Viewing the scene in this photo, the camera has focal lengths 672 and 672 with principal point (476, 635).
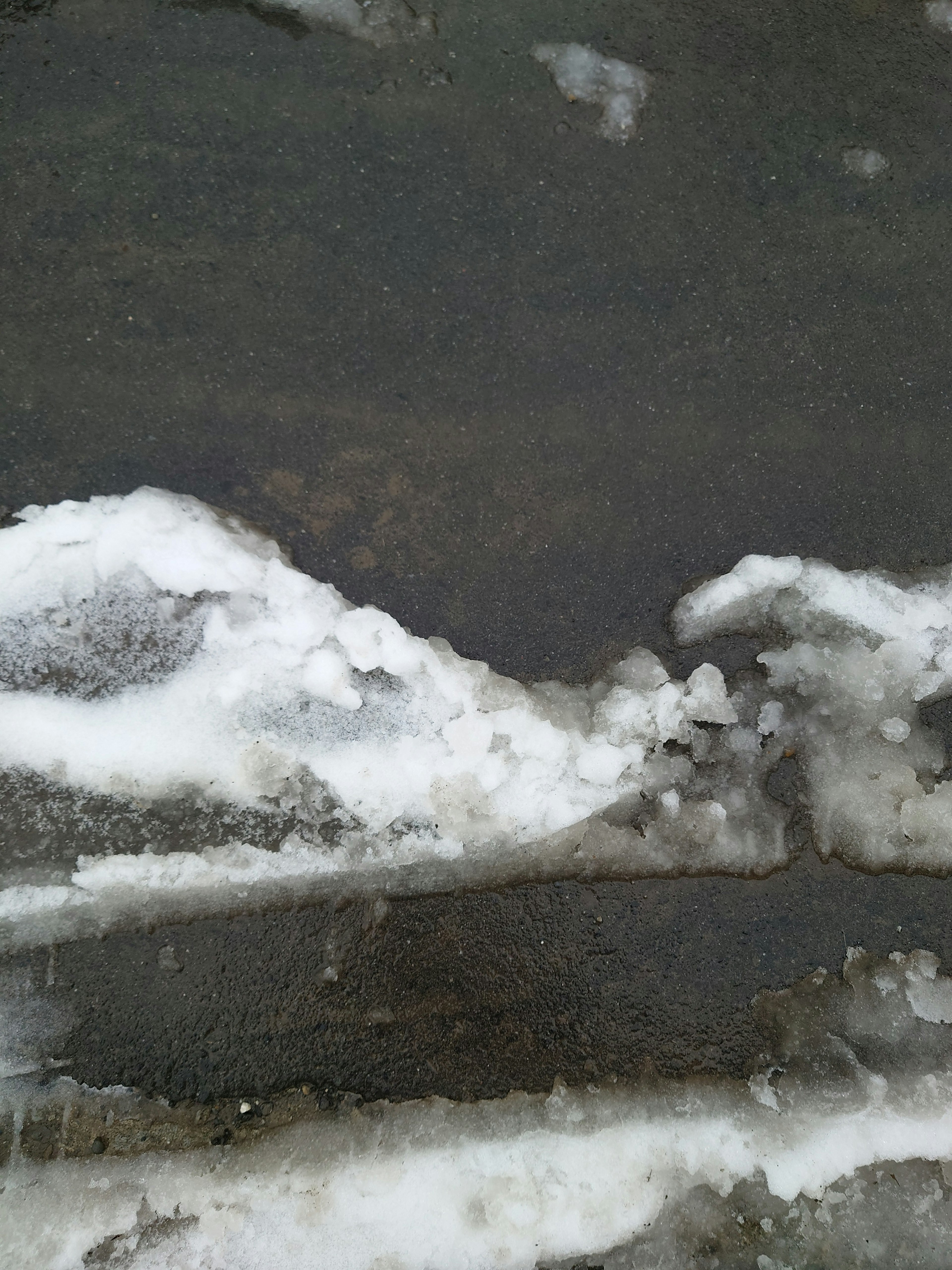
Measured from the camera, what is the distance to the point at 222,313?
271cm

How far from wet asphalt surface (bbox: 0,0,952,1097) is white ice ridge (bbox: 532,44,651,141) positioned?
0.23 feet

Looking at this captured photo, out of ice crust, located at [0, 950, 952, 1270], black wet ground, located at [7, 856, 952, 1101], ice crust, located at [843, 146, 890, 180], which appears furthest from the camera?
ice crust, located at [843, 146, 890, 180]

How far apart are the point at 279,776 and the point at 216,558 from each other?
941mm

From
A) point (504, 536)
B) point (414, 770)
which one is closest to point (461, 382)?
point (504, 536)

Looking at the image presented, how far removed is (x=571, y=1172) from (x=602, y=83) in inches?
178

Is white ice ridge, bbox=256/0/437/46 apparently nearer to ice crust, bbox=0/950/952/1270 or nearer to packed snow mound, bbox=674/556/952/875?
packed snow mound, bbox=674/556/952/875

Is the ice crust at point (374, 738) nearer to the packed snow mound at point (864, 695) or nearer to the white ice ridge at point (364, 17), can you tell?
the packed snow mound at point (864, 695)

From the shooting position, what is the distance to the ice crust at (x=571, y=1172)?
267 centimetres

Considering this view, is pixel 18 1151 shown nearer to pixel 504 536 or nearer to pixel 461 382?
pixel 504 536

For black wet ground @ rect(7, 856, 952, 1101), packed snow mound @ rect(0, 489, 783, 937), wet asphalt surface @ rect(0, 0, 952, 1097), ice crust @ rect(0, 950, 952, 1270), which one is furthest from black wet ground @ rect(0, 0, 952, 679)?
ice crust @ rect(0, 950, 952, 1270)

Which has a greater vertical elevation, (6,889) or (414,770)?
(414,770)

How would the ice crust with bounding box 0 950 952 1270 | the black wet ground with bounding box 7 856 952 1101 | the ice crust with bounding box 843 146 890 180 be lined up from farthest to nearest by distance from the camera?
the ice crust with bounding box 843 146 890 180 < the black wet ground with bounding box 7 856 952 1101 < the ice crust with bounding box 0 950 952 1270

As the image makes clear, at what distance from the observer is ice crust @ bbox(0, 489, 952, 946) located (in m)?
2.75

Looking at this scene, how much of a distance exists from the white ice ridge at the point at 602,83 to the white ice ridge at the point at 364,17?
513 millimetres
